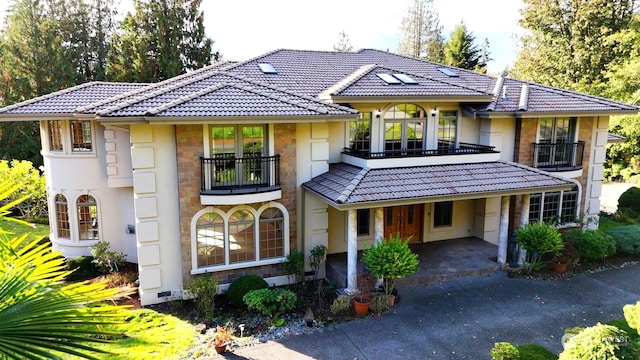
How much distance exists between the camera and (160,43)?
99.8ft

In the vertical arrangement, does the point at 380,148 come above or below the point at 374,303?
above

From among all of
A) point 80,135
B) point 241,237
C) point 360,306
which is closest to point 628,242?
point 360,306

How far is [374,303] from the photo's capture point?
12.2 meters

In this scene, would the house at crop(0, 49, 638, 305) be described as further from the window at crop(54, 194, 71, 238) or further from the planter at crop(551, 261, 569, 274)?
the planter at crop(551, 261, 569, 274)

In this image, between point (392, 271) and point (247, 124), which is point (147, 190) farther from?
point (392, 271)

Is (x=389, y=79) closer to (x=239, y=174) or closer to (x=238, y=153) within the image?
(x=238, y=153)

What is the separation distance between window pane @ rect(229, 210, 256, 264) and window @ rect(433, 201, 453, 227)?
7.90 meters

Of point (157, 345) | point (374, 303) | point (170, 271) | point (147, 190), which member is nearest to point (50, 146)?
point (147, 190)

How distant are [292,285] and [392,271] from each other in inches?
143

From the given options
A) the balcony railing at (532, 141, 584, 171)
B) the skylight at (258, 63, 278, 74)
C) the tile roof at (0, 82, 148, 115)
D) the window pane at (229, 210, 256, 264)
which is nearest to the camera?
the window pane at (229, 210, 256, 264)

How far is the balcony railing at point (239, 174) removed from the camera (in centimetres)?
1272

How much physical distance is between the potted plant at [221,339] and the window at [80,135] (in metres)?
8.91

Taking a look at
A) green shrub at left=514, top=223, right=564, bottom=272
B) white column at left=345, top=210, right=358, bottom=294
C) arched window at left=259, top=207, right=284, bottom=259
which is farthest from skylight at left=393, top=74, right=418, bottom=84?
arched window at left=259, top=207, right=284, bottom=259

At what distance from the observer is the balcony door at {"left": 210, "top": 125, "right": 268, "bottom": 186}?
12977 millimetres
